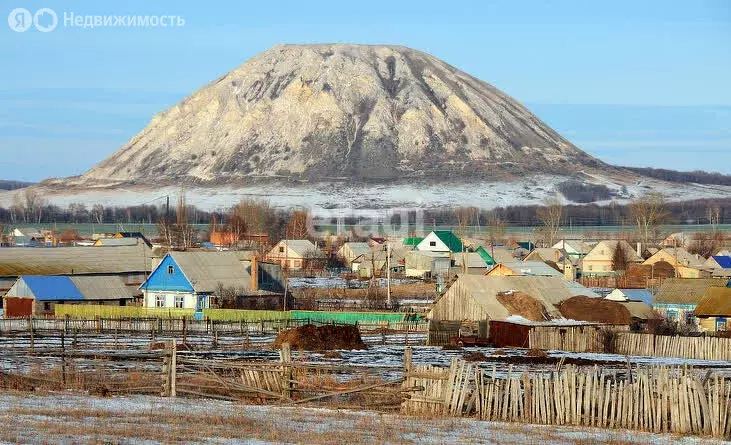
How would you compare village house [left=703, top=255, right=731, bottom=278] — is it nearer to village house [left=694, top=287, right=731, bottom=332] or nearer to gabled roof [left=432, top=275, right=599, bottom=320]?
gabled roof [left=432, top=275, right=599, bottom=320]

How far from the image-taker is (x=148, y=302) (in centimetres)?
6469

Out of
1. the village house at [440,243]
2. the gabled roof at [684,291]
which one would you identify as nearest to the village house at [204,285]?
the gabled roof at [684,291]

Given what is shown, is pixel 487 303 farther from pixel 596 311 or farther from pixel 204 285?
pixel 204 285

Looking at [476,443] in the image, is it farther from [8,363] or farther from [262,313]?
[262,313]

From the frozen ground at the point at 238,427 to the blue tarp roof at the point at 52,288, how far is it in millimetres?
37267

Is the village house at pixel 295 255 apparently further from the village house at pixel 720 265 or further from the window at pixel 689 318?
the window at pixel 689 318

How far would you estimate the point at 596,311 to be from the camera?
56938mm

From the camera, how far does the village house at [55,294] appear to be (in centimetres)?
6241

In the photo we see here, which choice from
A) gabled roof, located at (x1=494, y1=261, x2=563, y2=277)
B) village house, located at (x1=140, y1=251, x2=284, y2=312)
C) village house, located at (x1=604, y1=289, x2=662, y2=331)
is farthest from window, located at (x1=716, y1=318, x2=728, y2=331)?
village house, located at (x1=140, y1=251, x2=284, y2=312)

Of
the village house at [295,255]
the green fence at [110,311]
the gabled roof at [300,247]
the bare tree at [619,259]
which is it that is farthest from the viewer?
the gabled roof at [300,247]

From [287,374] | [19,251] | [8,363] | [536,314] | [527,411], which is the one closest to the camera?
[527,411]

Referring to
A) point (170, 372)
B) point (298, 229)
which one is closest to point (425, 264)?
point (298, 229)

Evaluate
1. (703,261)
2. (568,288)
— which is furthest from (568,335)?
(703,261)

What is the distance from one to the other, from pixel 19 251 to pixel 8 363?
133 feet
